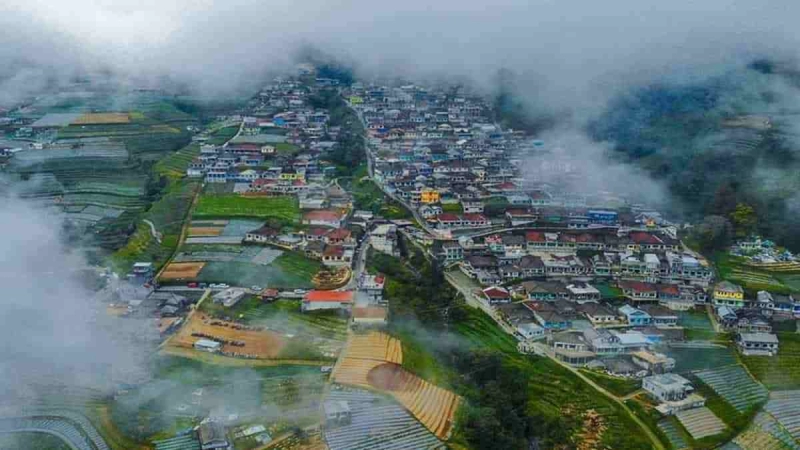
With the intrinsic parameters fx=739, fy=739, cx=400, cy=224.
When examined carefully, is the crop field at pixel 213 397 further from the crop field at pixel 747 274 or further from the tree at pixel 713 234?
the tree at pixel 713 234

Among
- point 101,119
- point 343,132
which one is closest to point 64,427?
point 343,132

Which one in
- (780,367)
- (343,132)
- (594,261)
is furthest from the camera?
(343,132)

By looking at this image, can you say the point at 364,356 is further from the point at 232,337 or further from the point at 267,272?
the point at 267,272

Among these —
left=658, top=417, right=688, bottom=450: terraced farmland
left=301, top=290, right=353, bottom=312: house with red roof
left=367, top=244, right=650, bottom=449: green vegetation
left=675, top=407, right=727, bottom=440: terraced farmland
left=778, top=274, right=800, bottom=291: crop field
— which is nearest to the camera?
left=367, top=244, right=650, bottom=449: green vegetation

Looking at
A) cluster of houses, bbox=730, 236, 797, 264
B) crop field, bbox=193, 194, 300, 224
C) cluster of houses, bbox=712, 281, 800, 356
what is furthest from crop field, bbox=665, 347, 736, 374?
crop field, bbox=193, 194, 300, 224

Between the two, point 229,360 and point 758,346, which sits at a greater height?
point 758,346

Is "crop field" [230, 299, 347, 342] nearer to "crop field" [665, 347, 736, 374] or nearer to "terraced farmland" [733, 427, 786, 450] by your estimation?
"crop field" [665, 347, 736, 374]

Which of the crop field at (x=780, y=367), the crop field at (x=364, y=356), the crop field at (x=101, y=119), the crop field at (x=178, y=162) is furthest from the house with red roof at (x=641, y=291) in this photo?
the crop field at (x=101, y=119)

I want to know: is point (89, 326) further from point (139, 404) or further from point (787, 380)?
point (787, 380)
